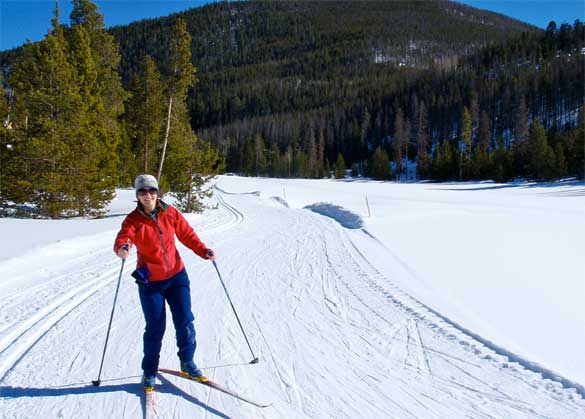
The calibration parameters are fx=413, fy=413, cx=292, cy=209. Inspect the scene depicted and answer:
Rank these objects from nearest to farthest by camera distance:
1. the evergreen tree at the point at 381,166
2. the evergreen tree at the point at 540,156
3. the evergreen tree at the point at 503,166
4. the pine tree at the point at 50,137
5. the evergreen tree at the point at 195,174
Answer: the pine tree at the point at 50,137, the evergreen tree at the point at 195,174, the evergreen tree at the point at 540,156, the evergreen tree at the point at 503,166, the evergreen tree at the point at 381,166

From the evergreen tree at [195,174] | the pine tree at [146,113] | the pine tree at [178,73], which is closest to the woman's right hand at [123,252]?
the evergreen tree at [195,174]

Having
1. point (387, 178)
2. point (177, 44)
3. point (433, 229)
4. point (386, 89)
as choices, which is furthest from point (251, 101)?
point (433, 229)

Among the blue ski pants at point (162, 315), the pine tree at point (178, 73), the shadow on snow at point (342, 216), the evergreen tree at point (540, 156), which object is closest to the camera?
the blue ski pants at point (162, 315)

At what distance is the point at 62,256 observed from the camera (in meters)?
10.3

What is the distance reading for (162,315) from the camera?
157 inches

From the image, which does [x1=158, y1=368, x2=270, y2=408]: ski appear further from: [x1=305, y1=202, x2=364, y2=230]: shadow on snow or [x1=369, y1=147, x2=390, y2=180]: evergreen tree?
[x1=369, y1=147, x2=390, y2=180]: evergreen tree

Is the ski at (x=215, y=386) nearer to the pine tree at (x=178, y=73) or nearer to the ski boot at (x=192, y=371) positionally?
the ski boot at (x=192, y=371)

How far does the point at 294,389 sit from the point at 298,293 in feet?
10.8

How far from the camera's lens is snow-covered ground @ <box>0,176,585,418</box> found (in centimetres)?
382

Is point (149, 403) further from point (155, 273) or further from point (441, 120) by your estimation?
point (441, 120)

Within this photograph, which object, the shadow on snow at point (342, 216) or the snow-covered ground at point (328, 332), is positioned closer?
the snow-covered ground at point (328, 332)

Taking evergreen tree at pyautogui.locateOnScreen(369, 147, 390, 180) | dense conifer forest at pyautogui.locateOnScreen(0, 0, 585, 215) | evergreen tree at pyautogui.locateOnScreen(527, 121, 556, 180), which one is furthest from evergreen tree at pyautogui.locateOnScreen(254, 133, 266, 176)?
evergreen tree at pyautogui.locateOnScreen(527, 121, 556, 180)

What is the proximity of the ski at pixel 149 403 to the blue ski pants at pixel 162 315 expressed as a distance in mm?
161

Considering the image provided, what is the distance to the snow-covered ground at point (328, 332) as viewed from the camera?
12.5 ft
